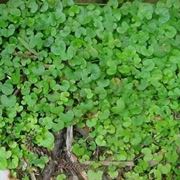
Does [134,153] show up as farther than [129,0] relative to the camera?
No

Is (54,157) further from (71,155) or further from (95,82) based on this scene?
(95,82)

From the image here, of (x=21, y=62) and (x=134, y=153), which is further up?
(x=21, y=62)

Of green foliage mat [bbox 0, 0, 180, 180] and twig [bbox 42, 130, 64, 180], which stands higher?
green foliage mat [bbox 0, 0, 180, 180]

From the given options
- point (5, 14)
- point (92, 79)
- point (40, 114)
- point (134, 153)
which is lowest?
point (134, 153)

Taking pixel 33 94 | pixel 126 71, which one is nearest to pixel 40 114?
pixel 33 94

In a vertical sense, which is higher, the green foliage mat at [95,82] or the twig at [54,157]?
the green foliage mat at [95,82]

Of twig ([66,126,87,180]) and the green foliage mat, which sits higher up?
the green foliage mat

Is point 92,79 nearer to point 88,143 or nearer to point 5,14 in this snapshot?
point 88,143

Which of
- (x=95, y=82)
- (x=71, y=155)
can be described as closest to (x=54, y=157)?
(x=71, y=155)
